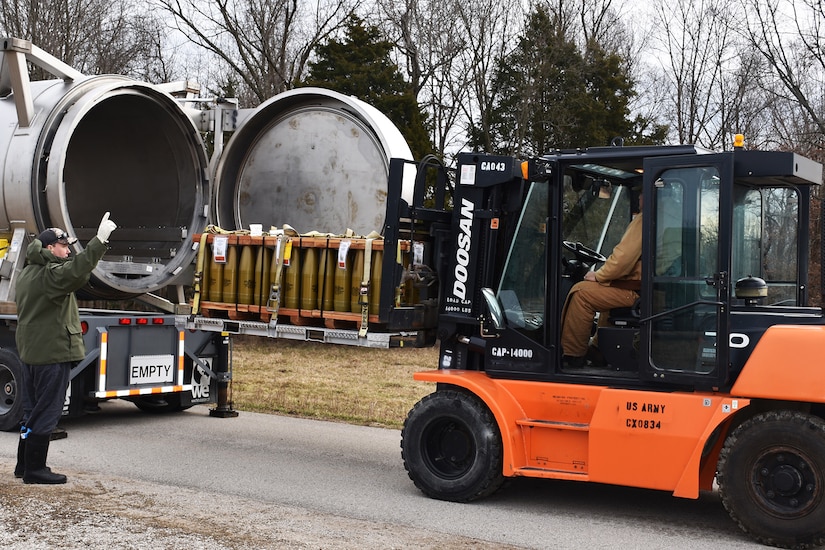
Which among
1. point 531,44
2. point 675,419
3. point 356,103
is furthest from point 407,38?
point 675,419

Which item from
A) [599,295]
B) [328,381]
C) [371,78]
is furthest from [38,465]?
[371,78]

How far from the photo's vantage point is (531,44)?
2720cm

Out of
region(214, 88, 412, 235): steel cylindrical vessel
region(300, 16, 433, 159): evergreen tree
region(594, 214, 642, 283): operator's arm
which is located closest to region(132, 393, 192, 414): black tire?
region(214, 88, 412, 235): steel cylindrical vessel

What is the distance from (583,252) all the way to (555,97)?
19.9 metres

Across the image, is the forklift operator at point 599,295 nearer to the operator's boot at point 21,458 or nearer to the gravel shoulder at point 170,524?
the gravel shoulder at point 170,524

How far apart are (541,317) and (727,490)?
67.3 inches

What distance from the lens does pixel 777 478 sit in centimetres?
598

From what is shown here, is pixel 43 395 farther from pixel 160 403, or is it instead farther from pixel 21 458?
pixel 160 403

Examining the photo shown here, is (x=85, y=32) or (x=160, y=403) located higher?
(x=85, y=32)

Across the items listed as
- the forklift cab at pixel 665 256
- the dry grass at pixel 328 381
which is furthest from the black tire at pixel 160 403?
the forklift cab at pixel 665 256

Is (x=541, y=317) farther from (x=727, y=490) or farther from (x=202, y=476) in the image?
(x=202, y=476)

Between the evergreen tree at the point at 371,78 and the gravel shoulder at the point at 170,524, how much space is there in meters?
16.5

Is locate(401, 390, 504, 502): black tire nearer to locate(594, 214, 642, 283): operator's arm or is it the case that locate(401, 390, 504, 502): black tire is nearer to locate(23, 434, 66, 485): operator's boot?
locate(594, 214, 642, 283): operator's arm

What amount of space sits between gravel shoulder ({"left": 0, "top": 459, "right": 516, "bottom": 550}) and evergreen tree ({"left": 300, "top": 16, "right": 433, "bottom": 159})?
16482 millimetres
